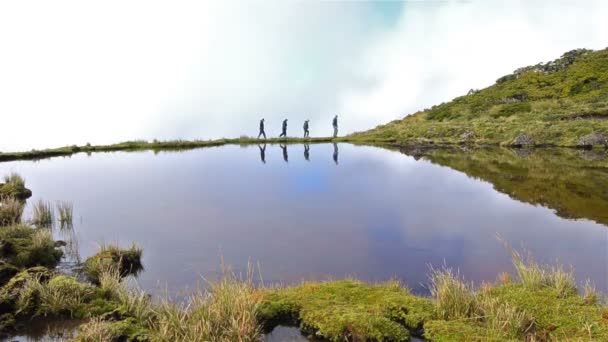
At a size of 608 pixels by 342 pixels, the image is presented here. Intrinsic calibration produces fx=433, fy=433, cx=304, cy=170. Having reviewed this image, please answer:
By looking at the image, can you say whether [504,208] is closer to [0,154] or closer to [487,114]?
[0,154]

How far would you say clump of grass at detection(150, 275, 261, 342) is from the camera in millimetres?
6707

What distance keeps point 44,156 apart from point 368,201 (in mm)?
34915

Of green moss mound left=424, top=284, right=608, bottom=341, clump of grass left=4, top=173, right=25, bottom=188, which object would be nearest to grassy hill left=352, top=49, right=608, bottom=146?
green moss mound left=424, top=284, right=608, bottom=341

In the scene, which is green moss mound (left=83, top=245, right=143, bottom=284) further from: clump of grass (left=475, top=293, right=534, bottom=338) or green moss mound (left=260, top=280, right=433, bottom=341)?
clump of grass (left=475, top=293, right=534, bottom=338)

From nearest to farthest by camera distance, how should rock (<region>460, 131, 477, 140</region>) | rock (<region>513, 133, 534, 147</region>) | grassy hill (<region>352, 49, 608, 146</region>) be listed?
rock (<region>513, 133, 534, 147</region>), grassy hill (<region>352, 49, 608, 146</region>), rock (<region>460, 131, 477, 140</region>)

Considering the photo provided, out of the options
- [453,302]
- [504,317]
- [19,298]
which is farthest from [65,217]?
[504,317]

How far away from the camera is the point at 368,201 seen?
20.0m

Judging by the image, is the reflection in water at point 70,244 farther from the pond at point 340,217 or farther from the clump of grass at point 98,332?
the clump of grass at point 98,332

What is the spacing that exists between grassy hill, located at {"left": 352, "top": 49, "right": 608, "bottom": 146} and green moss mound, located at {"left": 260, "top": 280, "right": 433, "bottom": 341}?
42525 mm

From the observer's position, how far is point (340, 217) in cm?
1700

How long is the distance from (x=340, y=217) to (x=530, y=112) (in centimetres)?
5868

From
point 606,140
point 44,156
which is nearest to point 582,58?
Result: point 606,140

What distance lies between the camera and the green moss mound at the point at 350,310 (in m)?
7.30

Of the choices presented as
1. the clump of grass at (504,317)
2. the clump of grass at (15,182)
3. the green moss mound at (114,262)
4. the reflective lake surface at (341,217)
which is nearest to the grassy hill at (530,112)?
the reflective lake surface at (341,217)
